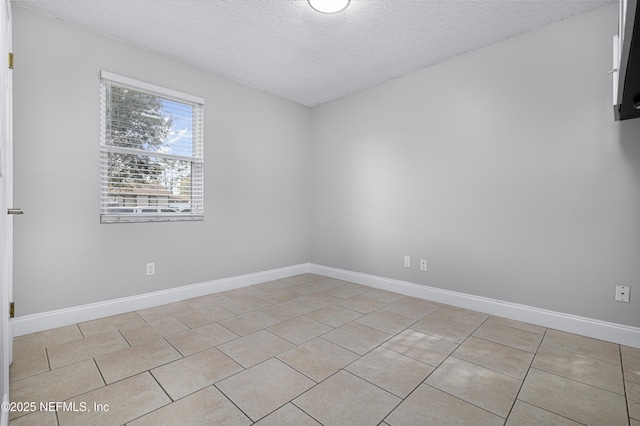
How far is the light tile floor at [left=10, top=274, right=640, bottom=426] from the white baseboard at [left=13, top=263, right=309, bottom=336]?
91 millimetres

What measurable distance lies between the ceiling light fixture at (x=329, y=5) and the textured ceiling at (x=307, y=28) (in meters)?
0.06

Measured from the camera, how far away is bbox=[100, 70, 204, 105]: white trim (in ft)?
8.64

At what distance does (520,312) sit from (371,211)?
5.97 feet

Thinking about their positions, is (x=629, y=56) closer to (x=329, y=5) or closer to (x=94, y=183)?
(x=329, y=5)

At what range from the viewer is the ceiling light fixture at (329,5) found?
86.1 inches

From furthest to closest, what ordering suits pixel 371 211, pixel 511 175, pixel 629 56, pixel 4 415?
pixel 371 211
pixel 511 175
pixel 4 415
pixel 629 56

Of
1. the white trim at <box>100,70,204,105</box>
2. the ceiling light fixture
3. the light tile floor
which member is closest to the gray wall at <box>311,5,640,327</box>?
the light tile floor

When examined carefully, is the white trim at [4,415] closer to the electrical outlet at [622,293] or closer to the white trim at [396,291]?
the white trim at [396,291]

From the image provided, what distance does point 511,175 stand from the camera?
267 centimetres

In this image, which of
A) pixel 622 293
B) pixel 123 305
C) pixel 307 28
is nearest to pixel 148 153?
pixel 123 305

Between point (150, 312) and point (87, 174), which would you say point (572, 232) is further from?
point (87, 174)

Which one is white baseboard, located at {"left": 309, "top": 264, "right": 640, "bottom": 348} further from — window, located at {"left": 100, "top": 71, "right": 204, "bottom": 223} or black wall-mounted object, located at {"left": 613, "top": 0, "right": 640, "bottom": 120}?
window, located at {"left": 100, "top": 71, "right": 204, "bottom": 223}

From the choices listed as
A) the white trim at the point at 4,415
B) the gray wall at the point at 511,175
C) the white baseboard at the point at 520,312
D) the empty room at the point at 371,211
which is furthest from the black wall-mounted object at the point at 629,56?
the white trim at the point at 4,415

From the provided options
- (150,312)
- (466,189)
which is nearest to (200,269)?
(150,312)
